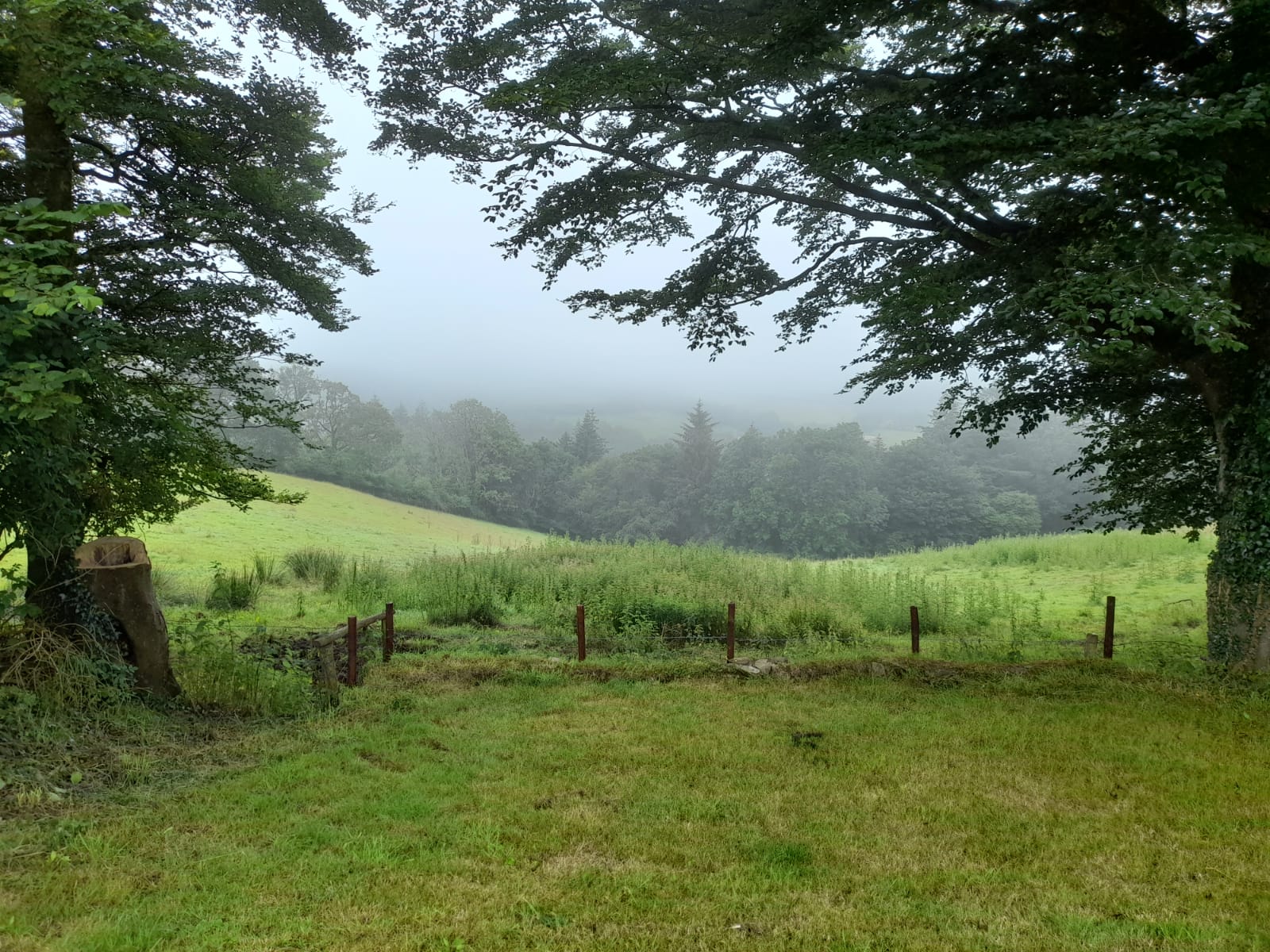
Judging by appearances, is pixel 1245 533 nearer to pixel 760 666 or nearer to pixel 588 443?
pixel 760 666

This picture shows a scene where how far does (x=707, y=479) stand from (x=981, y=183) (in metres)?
61.2

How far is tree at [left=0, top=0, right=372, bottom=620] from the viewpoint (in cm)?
690

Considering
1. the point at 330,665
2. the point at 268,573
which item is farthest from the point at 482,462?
the point at 330,665

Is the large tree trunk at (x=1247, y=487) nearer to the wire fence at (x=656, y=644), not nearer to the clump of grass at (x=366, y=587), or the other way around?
the wire fence at (x=656, y=644)

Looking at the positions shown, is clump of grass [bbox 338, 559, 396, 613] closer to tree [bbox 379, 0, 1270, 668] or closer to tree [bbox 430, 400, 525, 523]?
tree [bbox 379, 0, 1270, 668]

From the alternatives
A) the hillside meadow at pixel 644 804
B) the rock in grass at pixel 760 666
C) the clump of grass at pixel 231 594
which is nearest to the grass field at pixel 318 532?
the clump of grass at pixel 231 594

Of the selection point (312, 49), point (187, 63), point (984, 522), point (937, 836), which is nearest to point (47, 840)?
point (937, 836)

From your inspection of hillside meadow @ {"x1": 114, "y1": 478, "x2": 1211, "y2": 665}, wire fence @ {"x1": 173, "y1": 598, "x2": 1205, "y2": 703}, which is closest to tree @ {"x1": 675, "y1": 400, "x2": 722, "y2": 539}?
hillside meadow @ {"x1": 114, "y1": 478, "x2": 1211, "y2": 665}

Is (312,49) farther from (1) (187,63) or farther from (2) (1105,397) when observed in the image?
(2) (1105,397)

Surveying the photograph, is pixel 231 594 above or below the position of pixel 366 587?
below

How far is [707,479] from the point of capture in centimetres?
7256

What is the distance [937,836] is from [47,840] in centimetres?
541

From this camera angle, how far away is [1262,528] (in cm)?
992

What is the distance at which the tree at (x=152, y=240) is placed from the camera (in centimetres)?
690
